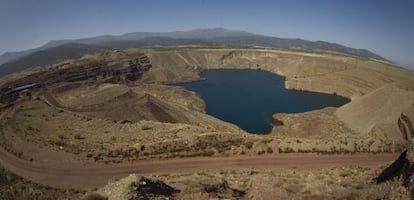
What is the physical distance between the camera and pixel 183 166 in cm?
3322

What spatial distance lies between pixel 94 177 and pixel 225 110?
59.4 m

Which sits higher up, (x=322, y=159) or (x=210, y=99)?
(x=322, y=159)

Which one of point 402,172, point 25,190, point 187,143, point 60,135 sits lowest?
point 60,135

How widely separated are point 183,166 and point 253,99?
241 feet

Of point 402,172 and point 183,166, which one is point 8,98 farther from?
point 402,172

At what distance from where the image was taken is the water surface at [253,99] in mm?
81844

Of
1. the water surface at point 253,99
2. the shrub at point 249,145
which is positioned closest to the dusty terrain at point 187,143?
the shrub at point 249,145

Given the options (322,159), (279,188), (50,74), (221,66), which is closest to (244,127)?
(322,159)

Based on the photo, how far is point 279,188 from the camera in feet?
77.2

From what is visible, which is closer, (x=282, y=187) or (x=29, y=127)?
(x=282, y=187)

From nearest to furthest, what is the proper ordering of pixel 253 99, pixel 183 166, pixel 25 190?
1. pixel 25 190
2. pixel 183 166
3. pixel 253 99

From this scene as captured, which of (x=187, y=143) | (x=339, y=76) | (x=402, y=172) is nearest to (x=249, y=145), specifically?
(x=187, y=143)

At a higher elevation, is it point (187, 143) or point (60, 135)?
point (187, 143)

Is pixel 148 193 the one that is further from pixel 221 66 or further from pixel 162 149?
pixel 221 66
